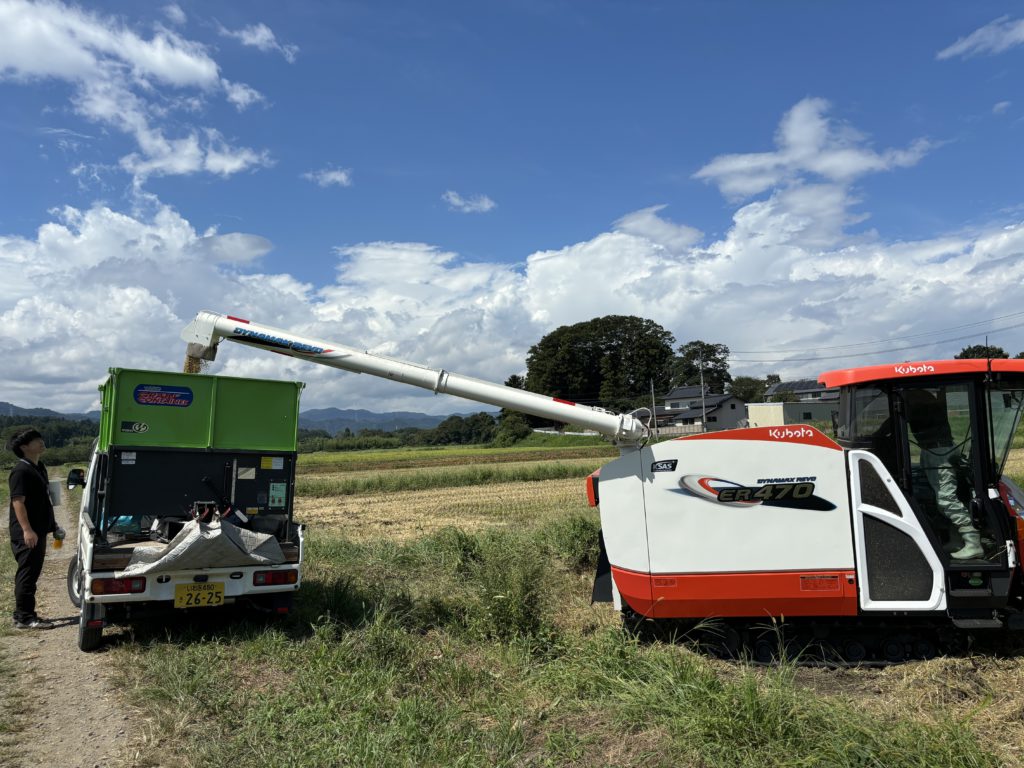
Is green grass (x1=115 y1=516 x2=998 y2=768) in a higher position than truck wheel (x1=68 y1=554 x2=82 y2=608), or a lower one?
lower

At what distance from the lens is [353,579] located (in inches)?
354

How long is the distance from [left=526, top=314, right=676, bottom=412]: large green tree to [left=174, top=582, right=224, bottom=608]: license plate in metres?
60.5

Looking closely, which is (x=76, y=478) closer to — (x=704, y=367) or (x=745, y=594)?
(x=745, y=594)

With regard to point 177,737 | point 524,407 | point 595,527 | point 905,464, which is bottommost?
point 177,737

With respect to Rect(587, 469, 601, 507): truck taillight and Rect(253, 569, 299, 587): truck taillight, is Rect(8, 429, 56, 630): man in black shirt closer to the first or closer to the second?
Rect(253, 569, 299, 587): truck taillight

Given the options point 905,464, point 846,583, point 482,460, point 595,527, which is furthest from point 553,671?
point 482,460

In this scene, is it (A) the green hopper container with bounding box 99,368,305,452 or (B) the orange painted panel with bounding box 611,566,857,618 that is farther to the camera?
(A) the green hopper container with bounding box 99,368,305,452

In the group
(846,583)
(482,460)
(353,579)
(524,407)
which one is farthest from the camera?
(482,460)

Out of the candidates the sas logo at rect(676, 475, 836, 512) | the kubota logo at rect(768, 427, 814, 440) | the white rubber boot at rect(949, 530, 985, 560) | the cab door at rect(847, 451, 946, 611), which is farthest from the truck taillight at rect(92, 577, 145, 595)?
the white rubber boot at rect(949, 530, 985, 560)

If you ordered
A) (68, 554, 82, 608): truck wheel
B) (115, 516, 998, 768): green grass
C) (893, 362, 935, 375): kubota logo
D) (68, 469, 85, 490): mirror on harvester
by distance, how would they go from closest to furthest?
1. (115, 516, 998, 768): green grass
2. (893, 362, 935, 375): kubota logo
3. (68, 554, 82, 608): truck wheel
4. (68, 469, 85, 490): mirror on harvester

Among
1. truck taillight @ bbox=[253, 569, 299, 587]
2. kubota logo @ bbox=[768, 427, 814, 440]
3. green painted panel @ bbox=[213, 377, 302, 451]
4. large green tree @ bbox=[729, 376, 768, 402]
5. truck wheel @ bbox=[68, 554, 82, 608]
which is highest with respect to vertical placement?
large green tree @ bbox=[729, 376, 768, 402]

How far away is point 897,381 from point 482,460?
36464 mm

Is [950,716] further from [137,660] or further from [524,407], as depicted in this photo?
[137,660]

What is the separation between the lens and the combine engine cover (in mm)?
5953
